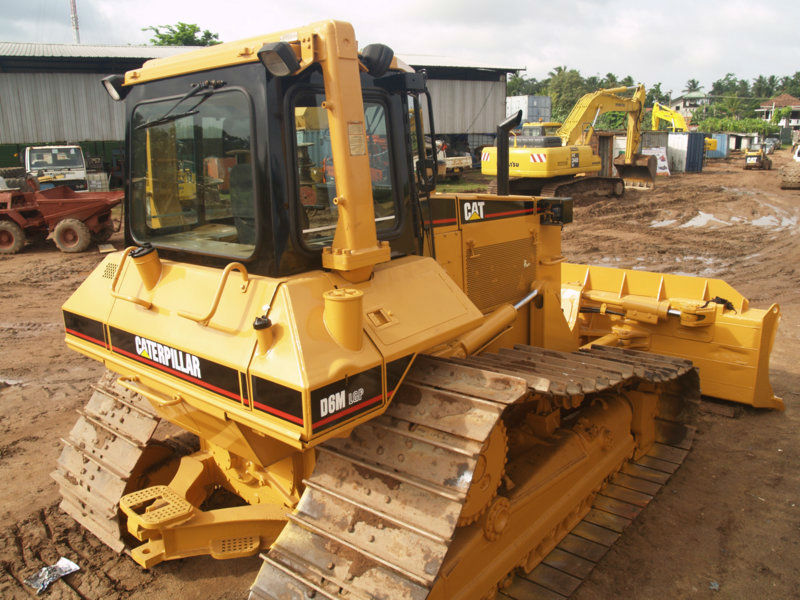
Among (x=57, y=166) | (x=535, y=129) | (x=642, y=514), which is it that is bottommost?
(x=642, y=514)

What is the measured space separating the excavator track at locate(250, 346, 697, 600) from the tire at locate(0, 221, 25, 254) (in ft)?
44.6

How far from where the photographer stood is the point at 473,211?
4.27 metres

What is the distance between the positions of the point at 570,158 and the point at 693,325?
14096mm

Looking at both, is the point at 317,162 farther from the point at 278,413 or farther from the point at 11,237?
the point at 11,237

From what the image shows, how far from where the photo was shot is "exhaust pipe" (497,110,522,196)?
13.9ft

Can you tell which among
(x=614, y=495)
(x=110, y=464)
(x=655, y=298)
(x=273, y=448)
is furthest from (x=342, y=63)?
(x=655, y=298)

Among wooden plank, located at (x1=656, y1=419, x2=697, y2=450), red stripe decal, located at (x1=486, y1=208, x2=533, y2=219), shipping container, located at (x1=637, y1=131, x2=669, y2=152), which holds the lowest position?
wooden plank, located at (x1=656, y1=419, x2=697, y2=450)

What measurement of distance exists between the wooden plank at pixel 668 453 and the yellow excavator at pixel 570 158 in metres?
14.1

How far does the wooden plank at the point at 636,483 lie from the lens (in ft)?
14.8

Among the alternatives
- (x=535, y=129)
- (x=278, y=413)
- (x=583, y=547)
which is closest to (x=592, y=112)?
(x=535, y=129)

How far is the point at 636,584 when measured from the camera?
3.64m

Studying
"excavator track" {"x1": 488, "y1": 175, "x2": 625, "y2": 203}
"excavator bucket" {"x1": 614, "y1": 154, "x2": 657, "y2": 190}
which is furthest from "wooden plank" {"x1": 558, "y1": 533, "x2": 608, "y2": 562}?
"excavator bucket" {"x1": 614, "y1": 154, "x2": 657, "y2": 190}

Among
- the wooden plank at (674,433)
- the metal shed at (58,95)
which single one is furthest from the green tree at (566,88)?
the wooden plank at (674,433)

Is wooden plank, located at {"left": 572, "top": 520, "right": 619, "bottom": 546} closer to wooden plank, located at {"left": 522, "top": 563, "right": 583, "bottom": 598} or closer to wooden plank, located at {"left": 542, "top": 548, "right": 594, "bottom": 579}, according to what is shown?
wooden plank, located at {"left": 542, "top": 548, "right": 594, "bottom": 579}
